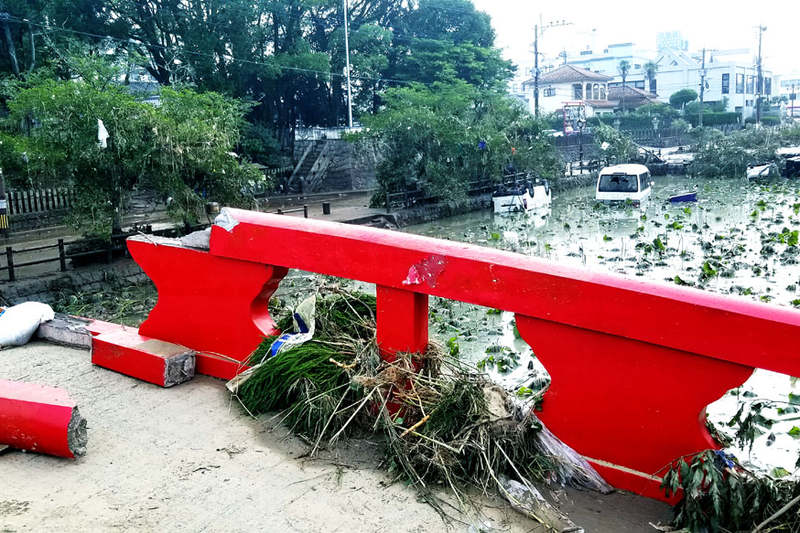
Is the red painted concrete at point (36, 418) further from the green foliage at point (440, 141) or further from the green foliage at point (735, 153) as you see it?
the green foliage at point (735, 153)

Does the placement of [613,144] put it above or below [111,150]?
below

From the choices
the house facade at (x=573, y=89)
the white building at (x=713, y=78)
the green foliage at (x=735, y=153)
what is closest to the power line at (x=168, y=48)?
the green foliage at (x=735, y=153)

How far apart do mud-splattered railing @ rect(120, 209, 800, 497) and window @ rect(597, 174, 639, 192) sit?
25.2 metres

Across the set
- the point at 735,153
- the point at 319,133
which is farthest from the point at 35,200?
the point at 735,153

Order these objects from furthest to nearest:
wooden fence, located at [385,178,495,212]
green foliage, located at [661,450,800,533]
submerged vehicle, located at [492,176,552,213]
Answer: submerged vehicle, located at [492,176,552,213] < wooden fence, located at [385,178,495,212] < green foliage, located at [661,450,800,533]

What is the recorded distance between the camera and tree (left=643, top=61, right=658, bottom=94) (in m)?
74.4

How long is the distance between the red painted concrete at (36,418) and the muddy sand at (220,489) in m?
0.09

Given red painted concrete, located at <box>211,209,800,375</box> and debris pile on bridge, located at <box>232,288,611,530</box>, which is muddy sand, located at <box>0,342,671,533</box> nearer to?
debris pile on bridge, located at <box>232,288,611,530</box>

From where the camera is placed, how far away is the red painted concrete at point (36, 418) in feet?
11.0

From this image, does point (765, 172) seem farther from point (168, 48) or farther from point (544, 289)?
point (544, 289)

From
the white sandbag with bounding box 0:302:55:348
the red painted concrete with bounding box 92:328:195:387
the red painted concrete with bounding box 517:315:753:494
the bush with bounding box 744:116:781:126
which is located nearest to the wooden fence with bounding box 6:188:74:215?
the white sandbag with bounding box 0:302:55:348

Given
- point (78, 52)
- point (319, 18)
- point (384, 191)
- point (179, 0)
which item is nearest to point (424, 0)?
point (319, 18)

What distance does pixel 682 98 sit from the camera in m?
66.4

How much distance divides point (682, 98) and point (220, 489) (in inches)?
2792
